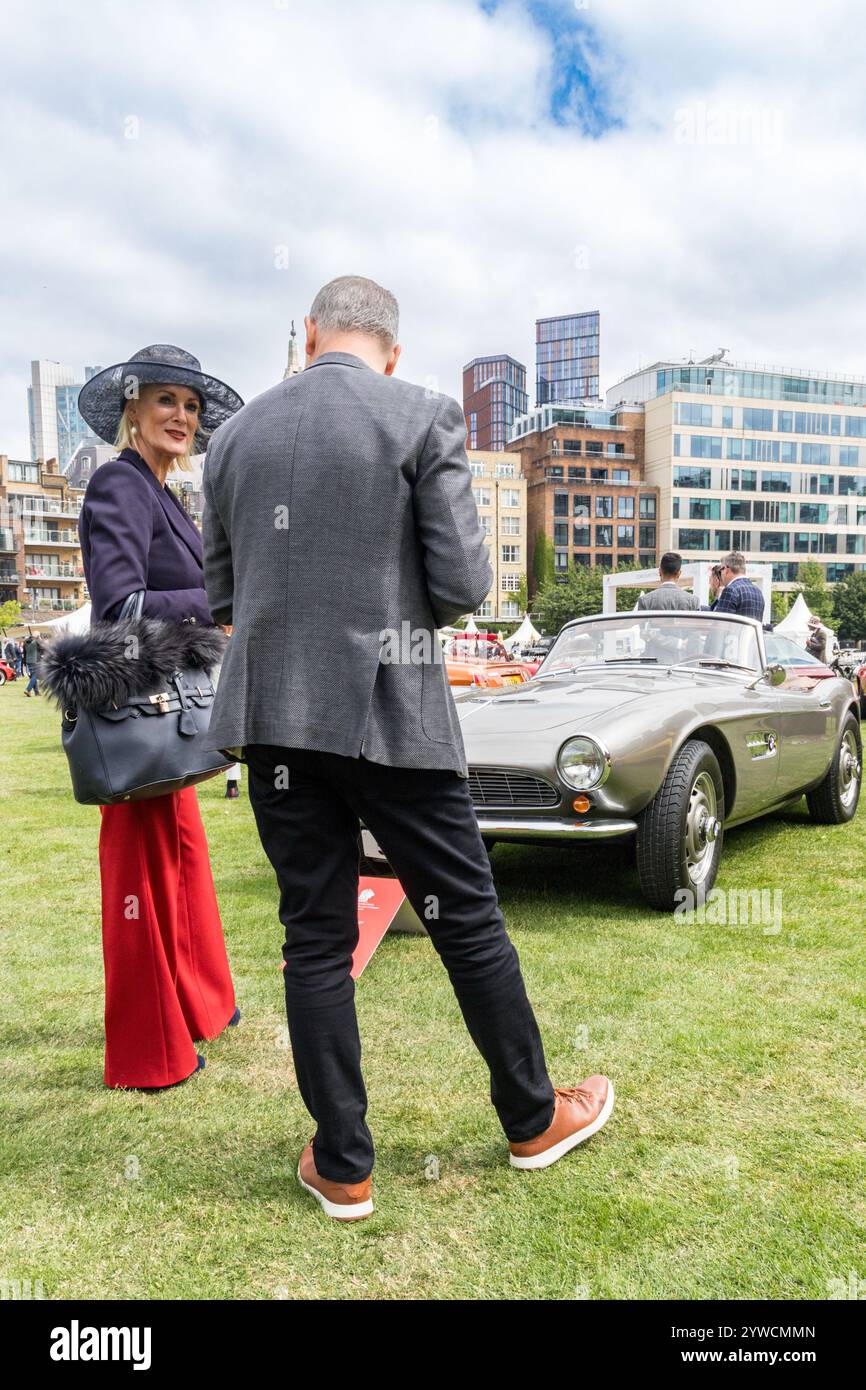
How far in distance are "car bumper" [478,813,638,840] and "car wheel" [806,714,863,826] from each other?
8.66ft

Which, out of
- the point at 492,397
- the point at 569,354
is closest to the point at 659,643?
the point at 492,397

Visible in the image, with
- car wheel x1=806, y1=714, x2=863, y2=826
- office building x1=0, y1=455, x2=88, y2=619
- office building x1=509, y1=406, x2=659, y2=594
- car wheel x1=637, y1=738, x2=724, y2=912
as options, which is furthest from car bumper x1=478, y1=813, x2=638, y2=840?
office building x1=509, y1=406, x2=659, y2=594

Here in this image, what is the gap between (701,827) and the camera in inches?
177

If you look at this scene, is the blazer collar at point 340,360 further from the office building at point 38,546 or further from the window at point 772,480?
the window at point 772,480

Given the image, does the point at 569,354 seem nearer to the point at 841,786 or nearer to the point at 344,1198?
the point at 841,786

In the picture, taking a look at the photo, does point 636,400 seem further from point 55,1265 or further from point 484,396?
point 55,1265

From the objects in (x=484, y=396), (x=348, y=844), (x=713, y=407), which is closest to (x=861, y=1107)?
(x=348, y=844)

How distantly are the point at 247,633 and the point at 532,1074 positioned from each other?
47.0 inches

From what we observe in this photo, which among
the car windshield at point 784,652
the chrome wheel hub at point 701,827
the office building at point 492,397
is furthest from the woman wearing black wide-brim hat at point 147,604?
the office building at point 492,397

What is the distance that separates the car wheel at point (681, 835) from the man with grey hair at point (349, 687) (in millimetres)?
2150

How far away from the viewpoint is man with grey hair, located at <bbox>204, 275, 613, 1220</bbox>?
1992 mm

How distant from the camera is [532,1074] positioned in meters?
2.19

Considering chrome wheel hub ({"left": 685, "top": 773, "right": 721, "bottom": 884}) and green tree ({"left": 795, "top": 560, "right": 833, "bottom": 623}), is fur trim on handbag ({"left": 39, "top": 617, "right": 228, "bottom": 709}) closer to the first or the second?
chrome wheel hub ({"left": 685, "top": 773, "right": 721, "bottom": 884})

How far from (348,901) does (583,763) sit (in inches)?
87.2
